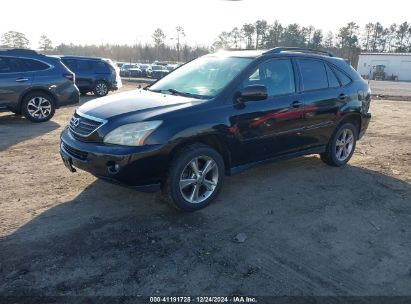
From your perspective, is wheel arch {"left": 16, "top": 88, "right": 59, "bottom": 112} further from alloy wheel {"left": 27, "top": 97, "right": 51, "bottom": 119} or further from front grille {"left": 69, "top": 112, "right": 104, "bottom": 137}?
front grille {"left": 69, "top": 112, "right": 104, "bottom": 137}

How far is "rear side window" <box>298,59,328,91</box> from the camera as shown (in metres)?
5.29

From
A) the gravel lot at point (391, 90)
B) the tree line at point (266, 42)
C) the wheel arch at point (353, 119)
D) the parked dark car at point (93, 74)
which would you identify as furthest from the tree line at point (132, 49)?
the wheel arch at point (353, 119)

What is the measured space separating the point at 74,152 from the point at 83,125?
0.32 meters

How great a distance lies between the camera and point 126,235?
3689 mm

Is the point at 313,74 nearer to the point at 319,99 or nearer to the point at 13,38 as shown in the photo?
the point at 319,99

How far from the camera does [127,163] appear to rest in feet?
12.3

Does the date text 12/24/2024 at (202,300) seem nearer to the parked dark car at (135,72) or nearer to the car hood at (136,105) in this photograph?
the car hood at (136,105)

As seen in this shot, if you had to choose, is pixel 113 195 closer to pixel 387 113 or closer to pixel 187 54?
pixel 387 113

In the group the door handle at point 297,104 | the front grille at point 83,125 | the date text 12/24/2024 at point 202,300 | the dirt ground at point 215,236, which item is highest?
the door handle at point 297,104

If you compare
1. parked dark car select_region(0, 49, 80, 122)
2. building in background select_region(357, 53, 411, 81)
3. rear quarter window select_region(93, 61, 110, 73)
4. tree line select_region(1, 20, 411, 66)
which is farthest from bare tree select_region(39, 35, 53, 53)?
parked dark car select_region(0, 49, 80, 122)

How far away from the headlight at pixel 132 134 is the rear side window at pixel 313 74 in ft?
8.24

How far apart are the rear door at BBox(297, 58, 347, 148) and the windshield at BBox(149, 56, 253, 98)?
1070mm

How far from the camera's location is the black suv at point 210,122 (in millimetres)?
3846

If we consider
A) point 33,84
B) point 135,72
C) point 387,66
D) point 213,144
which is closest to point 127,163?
point 213,144
